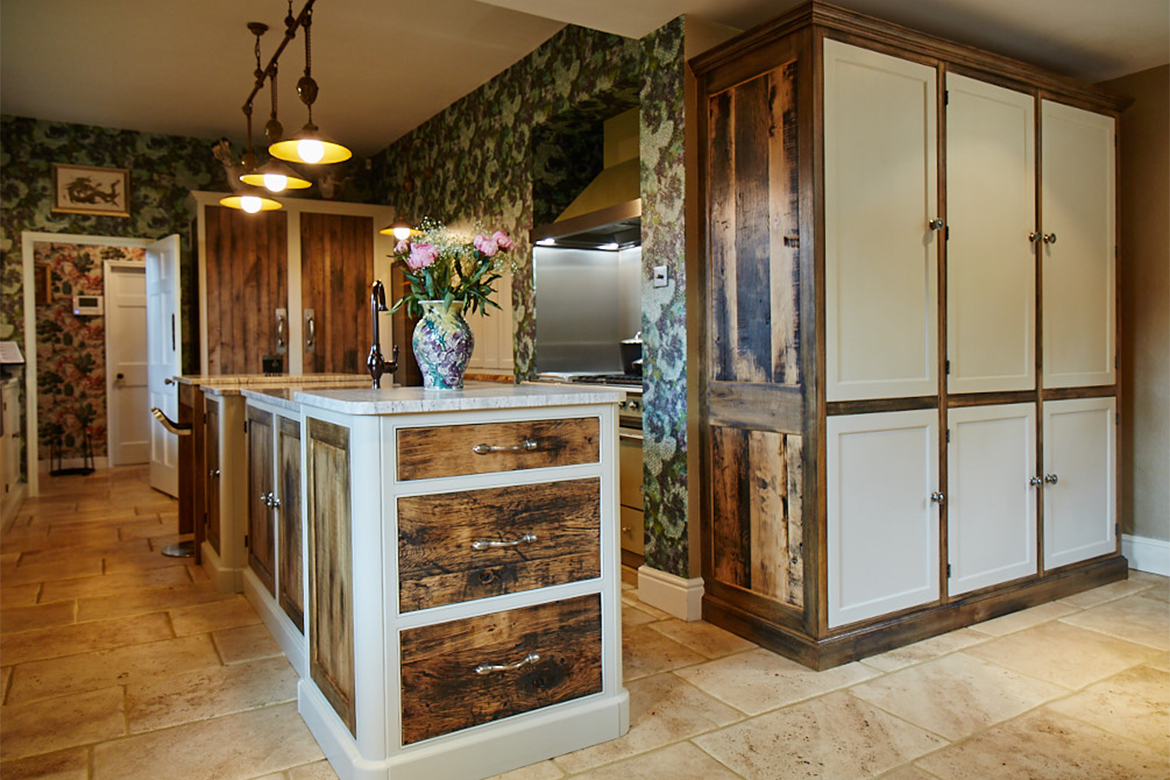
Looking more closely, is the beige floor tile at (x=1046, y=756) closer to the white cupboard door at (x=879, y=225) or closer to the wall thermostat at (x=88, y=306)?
the white cupboard door at (x=879, y=225)

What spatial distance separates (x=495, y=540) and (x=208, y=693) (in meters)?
1.24

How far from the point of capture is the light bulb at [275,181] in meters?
3.78

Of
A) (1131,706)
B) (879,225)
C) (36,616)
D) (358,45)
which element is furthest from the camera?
(358,45)

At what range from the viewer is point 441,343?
227 cm

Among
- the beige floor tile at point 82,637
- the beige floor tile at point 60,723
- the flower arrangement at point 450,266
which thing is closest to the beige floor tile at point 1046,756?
the flower arrangement at point 450,266

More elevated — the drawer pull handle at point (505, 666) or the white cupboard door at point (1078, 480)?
the white cupboard door at point (1078, 480)

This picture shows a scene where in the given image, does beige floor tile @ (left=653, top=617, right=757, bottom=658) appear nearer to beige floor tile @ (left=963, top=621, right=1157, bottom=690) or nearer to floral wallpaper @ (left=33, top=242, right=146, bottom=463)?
beige floor tile @ (left=963, top=621, right=1157, bottom=690)

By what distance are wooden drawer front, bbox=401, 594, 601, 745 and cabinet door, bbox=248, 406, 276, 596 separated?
1220mm

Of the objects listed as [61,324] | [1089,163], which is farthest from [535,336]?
[61,324]

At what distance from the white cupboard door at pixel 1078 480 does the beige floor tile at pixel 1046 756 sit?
137 cm

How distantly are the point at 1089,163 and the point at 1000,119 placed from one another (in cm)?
72

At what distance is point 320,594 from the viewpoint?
86.4 inches

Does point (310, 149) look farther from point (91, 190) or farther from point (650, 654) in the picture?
point (91, 190)

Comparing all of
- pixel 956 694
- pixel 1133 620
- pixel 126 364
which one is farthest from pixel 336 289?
pixel 1133 620
